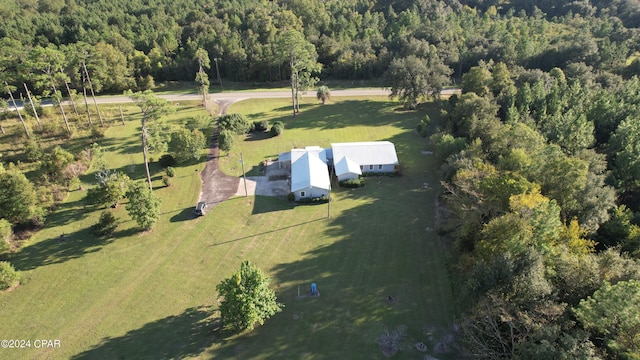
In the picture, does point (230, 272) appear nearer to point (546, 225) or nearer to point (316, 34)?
point (546, 225)

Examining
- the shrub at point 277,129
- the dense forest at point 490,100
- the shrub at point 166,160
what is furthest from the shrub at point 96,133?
the shrub at point 277,129

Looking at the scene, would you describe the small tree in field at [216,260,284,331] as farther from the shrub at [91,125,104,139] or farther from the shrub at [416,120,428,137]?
the shrub at [91,125,104,139]

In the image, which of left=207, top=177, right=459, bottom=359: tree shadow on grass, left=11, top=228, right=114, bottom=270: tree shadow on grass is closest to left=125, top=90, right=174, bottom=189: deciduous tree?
left=11, top=228, right=114, bottom=270: tree shadow on grass

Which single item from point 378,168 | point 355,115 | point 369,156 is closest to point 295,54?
point 355,115

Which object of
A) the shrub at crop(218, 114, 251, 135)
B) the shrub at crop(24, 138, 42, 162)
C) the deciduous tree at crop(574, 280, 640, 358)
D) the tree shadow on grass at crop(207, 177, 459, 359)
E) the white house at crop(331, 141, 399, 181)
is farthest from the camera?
the shrub at crop(218, 114, 251, 135)

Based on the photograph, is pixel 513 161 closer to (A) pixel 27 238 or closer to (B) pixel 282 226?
(B) pixel 282 226

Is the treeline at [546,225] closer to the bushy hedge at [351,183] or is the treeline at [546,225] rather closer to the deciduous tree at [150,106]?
the bushy hedge at [351,183]
